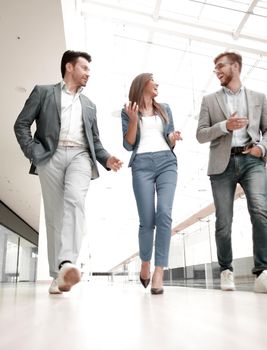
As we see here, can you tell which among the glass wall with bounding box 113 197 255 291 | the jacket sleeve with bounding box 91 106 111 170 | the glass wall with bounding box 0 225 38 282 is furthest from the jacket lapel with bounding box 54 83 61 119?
the glass wall with bounding box 0 225 38 282

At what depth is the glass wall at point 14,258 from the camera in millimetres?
14352

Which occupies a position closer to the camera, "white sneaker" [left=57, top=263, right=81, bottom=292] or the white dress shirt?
"white sneaker" [left=57, top=263, right=81, bottom=292]

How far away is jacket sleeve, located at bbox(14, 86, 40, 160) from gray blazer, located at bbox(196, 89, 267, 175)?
1053mm

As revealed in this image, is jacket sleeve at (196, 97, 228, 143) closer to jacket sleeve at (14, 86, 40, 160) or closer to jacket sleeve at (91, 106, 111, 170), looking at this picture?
jacket sleeve at (91, 106, 111, 170)

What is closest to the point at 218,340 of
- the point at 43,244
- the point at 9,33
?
the point at 9,33

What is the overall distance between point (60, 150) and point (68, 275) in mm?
803

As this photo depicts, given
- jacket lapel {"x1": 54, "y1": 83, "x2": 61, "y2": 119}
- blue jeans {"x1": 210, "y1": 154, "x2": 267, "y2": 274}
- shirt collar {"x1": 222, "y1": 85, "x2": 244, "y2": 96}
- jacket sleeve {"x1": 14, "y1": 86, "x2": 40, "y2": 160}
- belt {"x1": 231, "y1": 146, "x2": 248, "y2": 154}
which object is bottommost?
blue jeans {"x1": 210, "y1": 154, "x2": 267, "y2": 274}

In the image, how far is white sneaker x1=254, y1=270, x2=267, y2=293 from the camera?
1.91m

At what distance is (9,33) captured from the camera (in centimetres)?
471

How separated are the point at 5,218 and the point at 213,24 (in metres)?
11.2

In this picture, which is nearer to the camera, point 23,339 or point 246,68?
point 23,339

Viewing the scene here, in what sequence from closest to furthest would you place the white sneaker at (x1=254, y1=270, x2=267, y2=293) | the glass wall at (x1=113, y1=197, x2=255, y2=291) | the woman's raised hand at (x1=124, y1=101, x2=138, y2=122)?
1. the white sneaker at (x1=254, y1=270, x2=267, y2=293)
2. the woman's raised hand at (x1=124, y1=101, x2=138, y2=122)
3. the glass wall at (x1=113, y1=197, x2=255, y2=291)

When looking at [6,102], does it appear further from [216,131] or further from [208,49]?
[216,131]

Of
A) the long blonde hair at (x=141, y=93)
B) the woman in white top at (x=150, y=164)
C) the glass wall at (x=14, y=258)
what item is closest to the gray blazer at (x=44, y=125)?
the woman in white top at (x=150, y=164)
